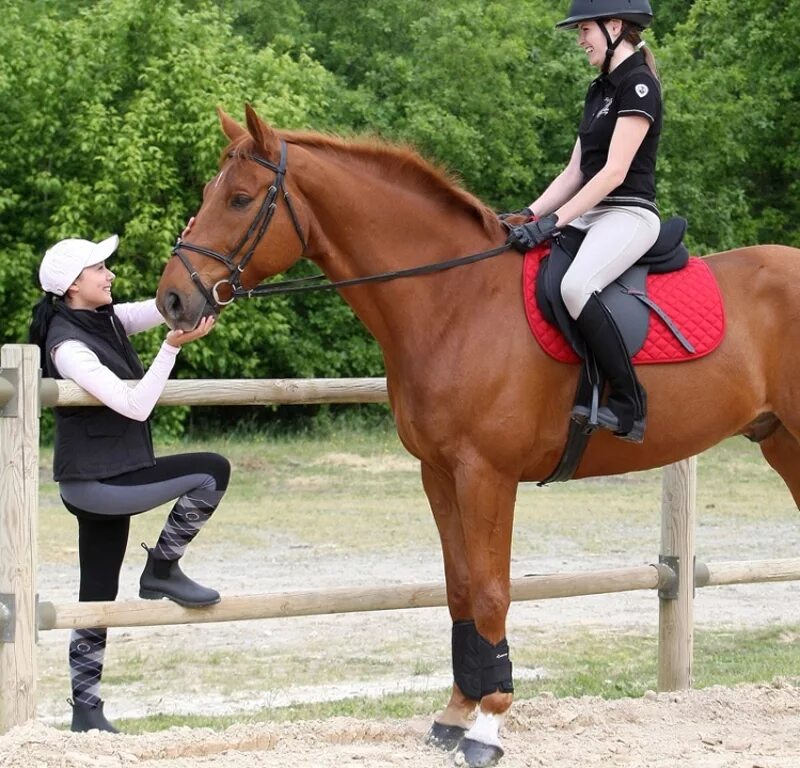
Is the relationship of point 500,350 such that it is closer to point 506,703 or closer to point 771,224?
point 506,703

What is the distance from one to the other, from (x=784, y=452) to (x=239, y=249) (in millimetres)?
2613

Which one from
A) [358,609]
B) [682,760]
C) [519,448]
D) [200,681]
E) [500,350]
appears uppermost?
[500,350]

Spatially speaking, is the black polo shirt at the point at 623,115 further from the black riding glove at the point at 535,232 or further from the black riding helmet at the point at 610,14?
the black riding glove at the point at 535,232

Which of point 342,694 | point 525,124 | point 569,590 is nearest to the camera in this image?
point 569,590

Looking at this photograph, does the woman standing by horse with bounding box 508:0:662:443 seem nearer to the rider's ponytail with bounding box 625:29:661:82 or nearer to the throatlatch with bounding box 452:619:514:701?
the rider's ponytail with bounding box 625:29:661:82

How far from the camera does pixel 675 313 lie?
5.01 metres

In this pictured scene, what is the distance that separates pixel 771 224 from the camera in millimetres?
26547

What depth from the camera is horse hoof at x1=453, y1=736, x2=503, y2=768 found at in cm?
483

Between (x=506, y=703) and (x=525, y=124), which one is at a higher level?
(x=525, y=124)

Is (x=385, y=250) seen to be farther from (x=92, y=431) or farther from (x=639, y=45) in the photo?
(x=92, y=431)

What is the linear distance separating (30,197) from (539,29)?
37.3 ft

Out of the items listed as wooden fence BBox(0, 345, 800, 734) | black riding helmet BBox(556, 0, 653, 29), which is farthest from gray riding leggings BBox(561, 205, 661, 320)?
wooden fence BBox(0, 345, 800, 734)

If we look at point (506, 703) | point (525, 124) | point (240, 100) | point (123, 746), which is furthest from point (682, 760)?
point (525, 124)

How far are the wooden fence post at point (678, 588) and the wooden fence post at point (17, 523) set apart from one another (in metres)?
3.07
